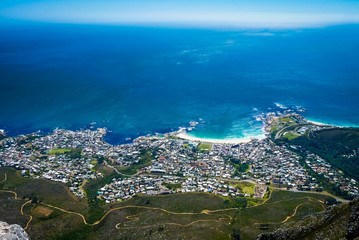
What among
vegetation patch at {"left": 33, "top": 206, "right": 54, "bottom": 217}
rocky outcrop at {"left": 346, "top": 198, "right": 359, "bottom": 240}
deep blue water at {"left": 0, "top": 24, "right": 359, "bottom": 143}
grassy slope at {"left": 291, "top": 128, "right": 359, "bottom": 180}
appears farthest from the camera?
deep blue water at {"left": 0, "top": 24, "right": 359, "bottom": 143}

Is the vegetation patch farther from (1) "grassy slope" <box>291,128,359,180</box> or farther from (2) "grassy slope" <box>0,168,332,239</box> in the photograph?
(1) "grassy slope" <box>291,128,359,180</box>

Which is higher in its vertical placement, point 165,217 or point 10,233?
point 10,233

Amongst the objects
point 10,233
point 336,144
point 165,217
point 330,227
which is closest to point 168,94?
point 336,144

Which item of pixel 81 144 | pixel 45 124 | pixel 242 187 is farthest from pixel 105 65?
pixel 242 187

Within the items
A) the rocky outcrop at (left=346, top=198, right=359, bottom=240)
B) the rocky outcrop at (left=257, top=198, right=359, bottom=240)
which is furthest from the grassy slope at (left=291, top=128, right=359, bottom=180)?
the rocky outcrop at (left=346, top=198, right=359, bottom=240)

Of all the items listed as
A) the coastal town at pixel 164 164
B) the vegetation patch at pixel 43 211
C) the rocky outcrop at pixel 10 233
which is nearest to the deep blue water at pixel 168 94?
the coastal town at pixel 164 164

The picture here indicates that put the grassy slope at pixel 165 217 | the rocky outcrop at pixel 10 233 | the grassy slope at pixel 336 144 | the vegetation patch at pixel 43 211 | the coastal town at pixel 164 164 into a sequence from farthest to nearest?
1. the grassy slope at pixel 336 144
2. the coastal town at pixel 164 164
3. the vegetation patch at pixel 43 211
4. the grassy slope at pixel 165 217
5. the rocky outcrop at pixel 10 233

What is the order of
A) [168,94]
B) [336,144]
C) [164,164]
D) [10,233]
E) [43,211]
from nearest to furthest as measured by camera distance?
[10,233] → [43,211] → [164,164] → [336,144] → [168,94]

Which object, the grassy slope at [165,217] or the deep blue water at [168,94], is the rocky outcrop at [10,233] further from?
the deep blue water at [168,94]

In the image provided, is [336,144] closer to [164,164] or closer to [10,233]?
Answer: [164,164]

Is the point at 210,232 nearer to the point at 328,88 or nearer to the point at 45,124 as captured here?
the point at 45,124
